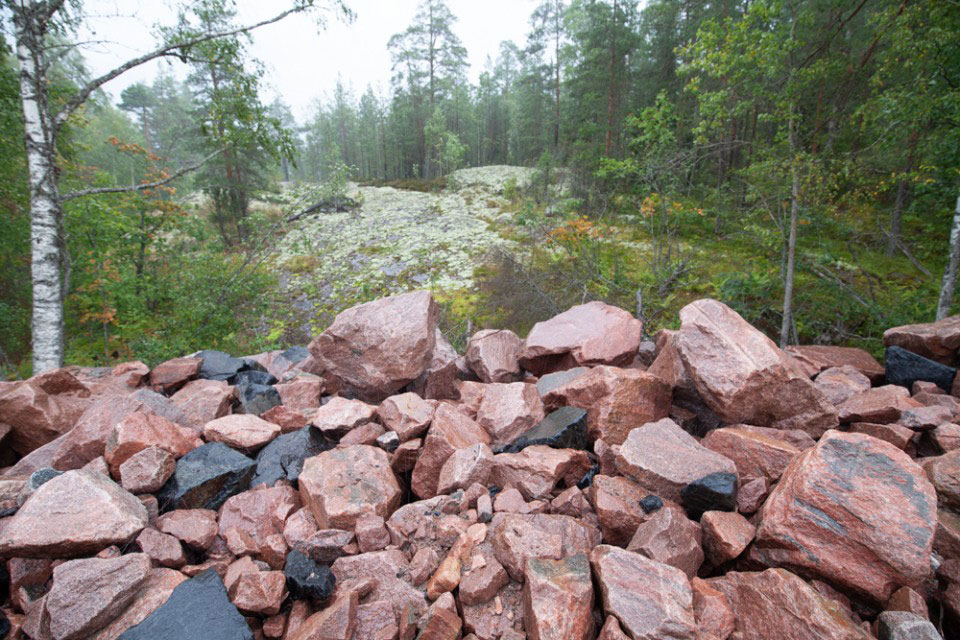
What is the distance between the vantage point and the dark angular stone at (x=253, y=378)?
173 inches

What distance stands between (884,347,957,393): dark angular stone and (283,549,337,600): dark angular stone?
529cm

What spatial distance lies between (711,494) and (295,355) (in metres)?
5.13

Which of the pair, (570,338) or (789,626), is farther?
(570,338)

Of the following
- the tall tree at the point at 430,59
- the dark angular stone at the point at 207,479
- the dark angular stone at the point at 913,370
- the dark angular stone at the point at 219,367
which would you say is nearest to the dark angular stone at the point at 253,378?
the dark angular stone at the point at 219,367

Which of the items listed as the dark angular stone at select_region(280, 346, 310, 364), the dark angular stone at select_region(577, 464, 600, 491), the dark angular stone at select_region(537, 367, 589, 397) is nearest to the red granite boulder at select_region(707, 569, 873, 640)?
the dark angular stone at select_region(577, 464, 600, 491)

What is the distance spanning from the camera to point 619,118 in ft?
63.8

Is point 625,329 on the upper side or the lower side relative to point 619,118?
lower

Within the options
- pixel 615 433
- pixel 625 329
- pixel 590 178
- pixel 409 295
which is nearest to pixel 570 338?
pixel 625 329

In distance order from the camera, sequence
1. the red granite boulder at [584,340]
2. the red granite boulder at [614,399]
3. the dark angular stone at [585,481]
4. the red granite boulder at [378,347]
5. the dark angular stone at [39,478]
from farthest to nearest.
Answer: the red granite boulder at [584,340]
the red granite boulder at [378,347]
the red granite boulder at [614,399]
the dark angular stone at [585,481]
the dark angular stone at [39,478]

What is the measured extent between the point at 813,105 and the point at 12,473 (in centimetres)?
1942

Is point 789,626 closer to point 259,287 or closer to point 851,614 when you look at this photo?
point 851,614

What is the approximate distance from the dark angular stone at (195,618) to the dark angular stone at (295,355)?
11.8ft

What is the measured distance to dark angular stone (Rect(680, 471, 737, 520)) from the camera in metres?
2.16

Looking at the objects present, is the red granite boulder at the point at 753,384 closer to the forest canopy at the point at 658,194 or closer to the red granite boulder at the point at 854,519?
the red granite boulder at the point at 854,519
